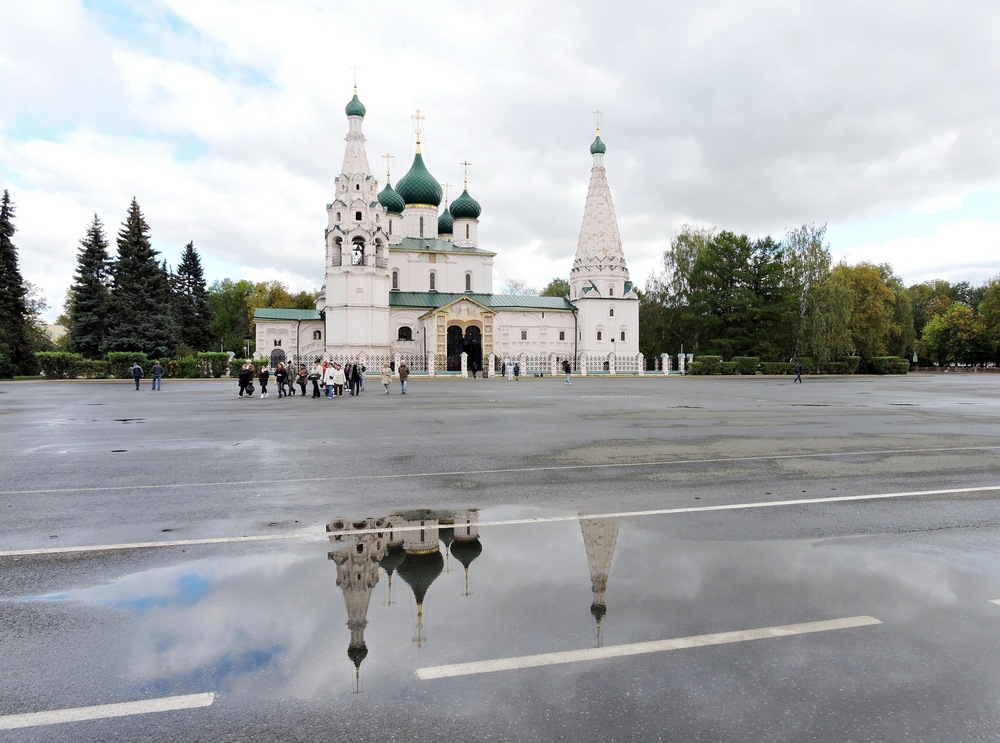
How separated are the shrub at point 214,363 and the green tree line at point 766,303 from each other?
44068 millimetres

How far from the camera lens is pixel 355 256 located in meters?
58.2

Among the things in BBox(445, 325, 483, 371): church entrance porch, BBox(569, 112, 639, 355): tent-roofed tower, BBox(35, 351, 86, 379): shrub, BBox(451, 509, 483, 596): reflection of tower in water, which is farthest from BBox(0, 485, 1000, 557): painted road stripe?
BBox(569, 112, 639, 355): tent-roofed tower

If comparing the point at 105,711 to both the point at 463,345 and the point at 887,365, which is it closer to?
the point at 463,345

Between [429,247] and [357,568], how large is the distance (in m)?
A: 63.4

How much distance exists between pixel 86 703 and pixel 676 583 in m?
3.56

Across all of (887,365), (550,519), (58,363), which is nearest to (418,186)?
(58,363)

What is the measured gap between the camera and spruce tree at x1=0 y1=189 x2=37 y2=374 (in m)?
50.7

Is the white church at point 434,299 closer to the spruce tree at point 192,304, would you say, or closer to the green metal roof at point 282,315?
the green metal roof at point 282,315

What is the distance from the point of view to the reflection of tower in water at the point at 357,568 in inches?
142

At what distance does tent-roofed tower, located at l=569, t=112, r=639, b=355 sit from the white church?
4.1 inches

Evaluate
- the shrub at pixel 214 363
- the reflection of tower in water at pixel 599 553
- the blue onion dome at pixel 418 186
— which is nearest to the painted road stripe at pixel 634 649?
the reflection of tower in water at pixel 599 553

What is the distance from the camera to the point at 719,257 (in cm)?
6431

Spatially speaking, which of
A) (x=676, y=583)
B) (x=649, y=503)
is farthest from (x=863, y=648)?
(x=649, y=503)

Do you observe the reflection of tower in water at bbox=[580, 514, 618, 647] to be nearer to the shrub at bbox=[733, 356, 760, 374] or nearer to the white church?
the white church
